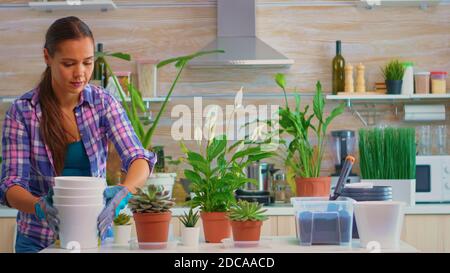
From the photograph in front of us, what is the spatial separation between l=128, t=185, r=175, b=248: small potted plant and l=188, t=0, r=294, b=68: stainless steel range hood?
8.50 ft

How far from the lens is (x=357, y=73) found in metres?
4.68

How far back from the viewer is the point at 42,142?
2240 mm

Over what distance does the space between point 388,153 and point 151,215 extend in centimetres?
233

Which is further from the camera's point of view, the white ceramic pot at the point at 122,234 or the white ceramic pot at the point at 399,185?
the white ceramic pot at the point at 399,185

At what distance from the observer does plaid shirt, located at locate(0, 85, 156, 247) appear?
219 cm

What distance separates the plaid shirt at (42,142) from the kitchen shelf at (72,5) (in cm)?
240

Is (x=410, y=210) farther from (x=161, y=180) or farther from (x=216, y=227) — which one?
(x=216, y=227)

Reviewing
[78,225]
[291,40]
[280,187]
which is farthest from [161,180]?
[78,225]

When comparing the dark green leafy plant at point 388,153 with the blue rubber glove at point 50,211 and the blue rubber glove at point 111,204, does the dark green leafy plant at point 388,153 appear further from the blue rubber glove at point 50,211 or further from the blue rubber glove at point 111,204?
the blue rubber glove at point 50,211

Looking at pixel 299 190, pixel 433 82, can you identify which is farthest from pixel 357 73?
pixel 299 190

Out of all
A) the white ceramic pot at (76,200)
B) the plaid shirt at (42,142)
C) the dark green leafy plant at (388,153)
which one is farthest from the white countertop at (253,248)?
the dark green leafy plant at (388,153)

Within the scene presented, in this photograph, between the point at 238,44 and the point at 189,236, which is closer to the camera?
the point at 189,236

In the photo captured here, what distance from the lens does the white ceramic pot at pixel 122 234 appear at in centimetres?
201

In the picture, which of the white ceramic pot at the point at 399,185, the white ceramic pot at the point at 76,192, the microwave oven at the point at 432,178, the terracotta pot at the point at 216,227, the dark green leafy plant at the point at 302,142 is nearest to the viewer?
the white ceramic pot at the point at 76,192
